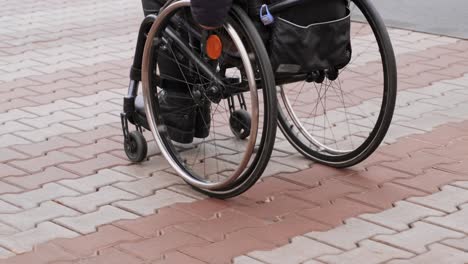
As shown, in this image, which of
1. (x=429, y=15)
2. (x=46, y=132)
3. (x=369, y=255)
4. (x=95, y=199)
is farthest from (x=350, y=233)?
(x=429, y=15)

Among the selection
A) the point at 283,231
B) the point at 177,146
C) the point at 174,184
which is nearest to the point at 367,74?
the point at 177,146

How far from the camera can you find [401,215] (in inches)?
162

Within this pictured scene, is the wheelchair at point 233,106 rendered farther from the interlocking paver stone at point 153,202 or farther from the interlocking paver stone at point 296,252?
the interlocking paver stone at point 296,252

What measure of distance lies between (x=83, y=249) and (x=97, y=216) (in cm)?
37

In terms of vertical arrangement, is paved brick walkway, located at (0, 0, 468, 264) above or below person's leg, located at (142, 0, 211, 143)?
below

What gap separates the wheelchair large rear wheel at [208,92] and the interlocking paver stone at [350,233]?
0.38 metres

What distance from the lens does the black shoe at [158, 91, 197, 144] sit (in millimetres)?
4770

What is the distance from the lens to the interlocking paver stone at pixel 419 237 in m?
3.79

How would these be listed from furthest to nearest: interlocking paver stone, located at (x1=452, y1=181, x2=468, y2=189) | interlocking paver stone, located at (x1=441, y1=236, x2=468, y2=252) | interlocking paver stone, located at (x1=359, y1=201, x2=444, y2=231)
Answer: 1. interlocking paver stone, located at (x1=452, y1=181, x2=468, y2=189)
2. interlocking paver stone, located at (x1=359, y1=201, x2=444, y2=231)
3. interlocking paver stone, located at (x1=441, y1=236, x2=468, y2=252)

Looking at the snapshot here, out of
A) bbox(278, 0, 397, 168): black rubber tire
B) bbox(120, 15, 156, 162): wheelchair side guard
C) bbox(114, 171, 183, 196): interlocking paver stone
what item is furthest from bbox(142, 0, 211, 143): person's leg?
bbox(278, 0, 397, 168): black rubber tire

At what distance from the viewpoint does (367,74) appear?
6523 millimetres

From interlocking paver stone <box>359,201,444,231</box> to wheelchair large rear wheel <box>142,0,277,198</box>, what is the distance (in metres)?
0.53

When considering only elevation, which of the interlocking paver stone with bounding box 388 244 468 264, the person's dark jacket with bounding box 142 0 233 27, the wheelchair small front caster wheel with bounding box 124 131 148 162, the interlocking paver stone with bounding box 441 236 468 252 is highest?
the person's dark jacket with bounding box 142 0 233 27

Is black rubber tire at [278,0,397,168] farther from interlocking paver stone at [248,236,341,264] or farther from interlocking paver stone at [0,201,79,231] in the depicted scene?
interlocking paver stone at [0,201,79,231]
